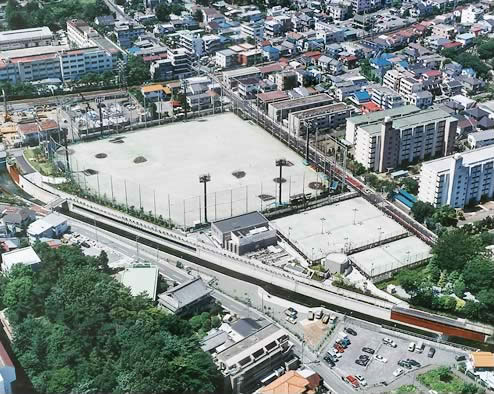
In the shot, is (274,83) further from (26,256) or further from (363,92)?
(26,256)

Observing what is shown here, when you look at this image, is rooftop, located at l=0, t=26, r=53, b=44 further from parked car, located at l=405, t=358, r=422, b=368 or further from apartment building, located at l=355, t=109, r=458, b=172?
parked car, located at l=405, t=358, r=422, b=368

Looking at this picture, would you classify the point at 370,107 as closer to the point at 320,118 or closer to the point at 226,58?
the point at 320,118

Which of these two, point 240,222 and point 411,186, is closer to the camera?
point 240,222

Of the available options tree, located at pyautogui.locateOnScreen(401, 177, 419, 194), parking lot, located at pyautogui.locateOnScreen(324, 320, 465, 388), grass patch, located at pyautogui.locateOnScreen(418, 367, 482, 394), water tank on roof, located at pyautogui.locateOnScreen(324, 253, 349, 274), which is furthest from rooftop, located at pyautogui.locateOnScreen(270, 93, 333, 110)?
grass patch, located at pyautogui.locateOnScreen(418, 367, 482, 394)

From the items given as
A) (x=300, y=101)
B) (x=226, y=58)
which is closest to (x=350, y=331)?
(x=300, y=101)

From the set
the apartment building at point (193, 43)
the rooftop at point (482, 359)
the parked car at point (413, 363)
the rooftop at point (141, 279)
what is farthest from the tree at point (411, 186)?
the apartment building at point (193, 43)
